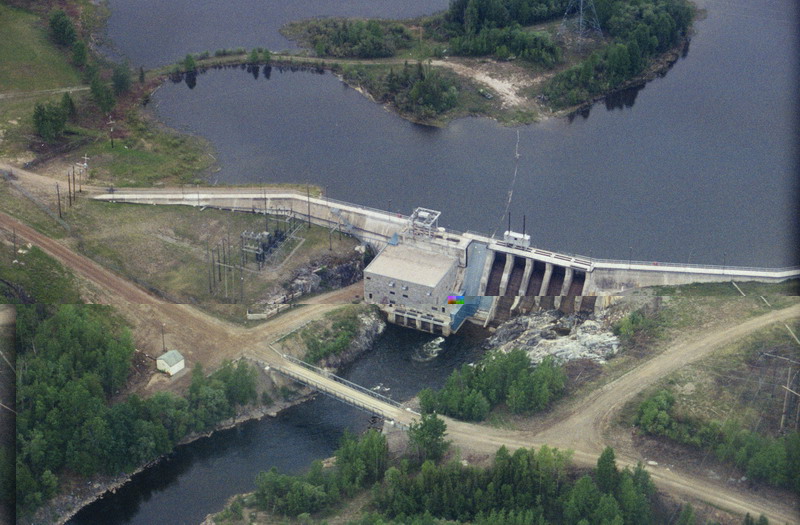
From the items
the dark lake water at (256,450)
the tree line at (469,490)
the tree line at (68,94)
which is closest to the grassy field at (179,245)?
the dark lake water at (256,450)

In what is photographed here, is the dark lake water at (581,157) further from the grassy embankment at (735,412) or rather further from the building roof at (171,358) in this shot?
the building roof at (171,358)

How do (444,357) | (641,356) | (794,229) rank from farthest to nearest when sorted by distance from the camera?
(794,229)
(444,357)
(641,356)

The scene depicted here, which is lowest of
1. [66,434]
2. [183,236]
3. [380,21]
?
[66,434]

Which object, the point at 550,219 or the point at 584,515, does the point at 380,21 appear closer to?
the point at 550,219

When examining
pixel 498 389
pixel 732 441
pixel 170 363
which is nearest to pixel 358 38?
pixel 170 363

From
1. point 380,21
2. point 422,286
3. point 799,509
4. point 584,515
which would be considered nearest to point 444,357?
point 422,286

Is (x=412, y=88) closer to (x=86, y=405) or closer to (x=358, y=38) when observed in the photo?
(x=358, y=38)
